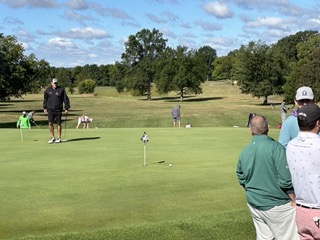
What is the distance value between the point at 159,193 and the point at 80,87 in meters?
139

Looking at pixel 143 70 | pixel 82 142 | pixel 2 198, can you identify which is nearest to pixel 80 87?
pixel 143 70

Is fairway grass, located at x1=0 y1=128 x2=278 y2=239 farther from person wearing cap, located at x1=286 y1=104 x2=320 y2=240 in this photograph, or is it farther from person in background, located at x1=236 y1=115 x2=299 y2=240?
person wearing cap, located at x1=286 y1=104 x2=320 y2=240

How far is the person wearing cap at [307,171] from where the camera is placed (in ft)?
A: 14.3

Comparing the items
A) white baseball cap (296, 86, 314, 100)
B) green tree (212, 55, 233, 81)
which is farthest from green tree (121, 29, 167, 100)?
white baseball cap (296, 86, 314, 100)

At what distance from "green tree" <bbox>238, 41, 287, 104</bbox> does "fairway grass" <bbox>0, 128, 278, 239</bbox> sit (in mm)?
74813

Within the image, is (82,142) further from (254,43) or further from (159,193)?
(254,43)

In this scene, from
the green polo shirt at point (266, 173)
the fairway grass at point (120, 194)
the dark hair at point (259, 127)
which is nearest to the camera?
the green polo shirt at point (266, 173)

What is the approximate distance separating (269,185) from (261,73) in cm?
8676

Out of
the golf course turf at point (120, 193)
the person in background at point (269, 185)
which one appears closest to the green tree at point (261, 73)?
the golf course turf at point (120, 193)

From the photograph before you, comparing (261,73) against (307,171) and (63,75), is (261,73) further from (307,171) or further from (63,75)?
(63,75)

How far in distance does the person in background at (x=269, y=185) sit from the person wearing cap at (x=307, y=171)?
0.29 metres

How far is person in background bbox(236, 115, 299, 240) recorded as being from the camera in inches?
191

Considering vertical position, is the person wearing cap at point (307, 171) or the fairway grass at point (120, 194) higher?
the person wearing cap at point (307, 171)

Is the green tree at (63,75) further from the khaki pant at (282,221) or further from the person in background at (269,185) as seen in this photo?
the khaki pant at (282,221)
